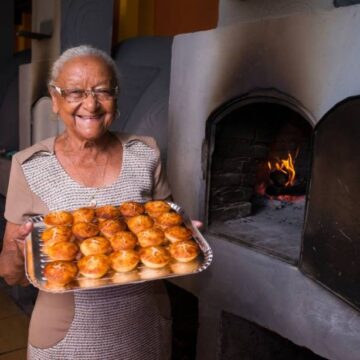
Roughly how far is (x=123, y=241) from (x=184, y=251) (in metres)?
0.30

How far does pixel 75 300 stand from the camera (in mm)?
1752

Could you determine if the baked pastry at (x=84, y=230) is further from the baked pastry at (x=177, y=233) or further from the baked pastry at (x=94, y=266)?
the baked pastry at (x=177, y=233)

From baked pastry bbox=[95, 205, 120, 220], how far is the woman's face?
0.99 ft

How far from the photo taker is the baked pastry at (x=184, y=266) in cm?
165

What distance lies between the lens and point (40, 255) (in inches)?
67.6

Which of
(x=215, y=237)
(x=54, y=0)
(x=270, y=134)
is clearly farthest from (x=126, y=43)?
(x=215, y=237)

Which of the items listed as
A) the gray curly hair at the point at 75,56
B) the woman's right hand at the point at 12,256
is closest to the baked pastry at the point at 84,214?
the woman's right hand at the point at 12,256

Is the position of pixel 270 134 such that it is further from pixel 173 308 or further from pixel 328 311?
pixel 173 308

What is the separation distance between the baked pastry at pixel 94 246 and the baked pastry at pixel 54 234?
0.09 m

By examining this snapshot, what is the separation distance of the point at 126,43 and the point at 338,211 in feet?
12.1

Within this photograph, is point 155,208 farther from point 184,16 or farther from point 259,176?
point 184,16

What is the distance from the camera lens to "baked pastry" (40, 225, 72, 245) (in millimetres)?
1729

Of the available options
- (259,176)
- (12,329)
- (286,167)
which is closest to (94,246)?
(259,176)

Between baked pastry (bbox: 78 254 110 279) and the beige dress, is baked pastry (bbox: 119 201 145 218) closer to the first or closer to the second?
the beige dress
